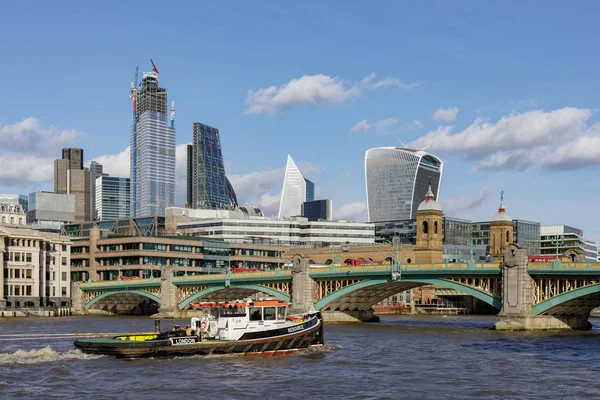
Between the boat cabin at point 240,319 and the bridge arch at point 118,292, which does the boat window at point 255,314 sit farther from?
the bridge arch at point 118,292

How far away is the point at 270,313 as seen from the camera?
80.8m

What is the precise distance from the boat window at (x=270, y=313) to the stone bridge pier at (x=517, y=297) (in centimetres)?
3761

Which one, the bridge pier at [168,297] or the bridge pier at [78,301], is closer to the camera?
the bridge pier at [168,297]

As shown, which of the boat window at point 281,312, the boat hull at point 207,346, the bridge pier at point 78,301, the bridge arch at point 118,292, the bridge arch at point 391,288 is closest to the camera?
the boat hull at point 207,346

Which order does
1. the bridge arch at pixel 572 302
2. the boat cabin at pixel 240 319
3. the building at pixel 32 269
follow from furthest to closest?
the building at pixel 32 269
the bridge arch at pixel 572 302
the boat cabin at pixel 240 319

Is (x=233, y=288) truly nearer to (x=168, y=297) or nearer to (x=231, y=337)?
(x=168, y=297)

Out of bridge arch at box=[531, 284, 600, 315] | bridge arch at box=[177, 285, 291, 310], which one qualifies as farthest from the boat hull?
bridge arch at box=[177, 285, 291, 310]

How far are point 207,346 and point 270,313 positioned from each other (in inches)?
315

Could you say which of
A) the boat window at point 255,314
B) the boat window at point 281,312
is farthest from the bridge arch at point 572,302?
the boat window at point 255,314

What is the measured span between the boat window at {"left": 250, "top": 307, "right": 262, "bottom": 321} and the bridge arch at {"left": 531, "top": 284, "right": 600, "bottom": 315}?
1625 inches

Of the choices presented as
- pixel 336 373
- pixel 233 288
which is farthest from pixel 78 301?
pixel 336 373

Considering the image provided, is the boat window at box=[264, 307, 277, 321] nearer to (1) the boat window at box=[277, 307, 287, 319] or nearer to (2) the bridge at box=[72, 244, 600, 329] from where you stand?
(1) the boat window at box=[277, 307, 287, 319]

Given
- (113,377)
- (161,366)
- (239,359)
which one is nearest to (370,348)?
(239,359)

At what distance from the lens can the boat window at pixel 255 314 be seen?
79312 mm
